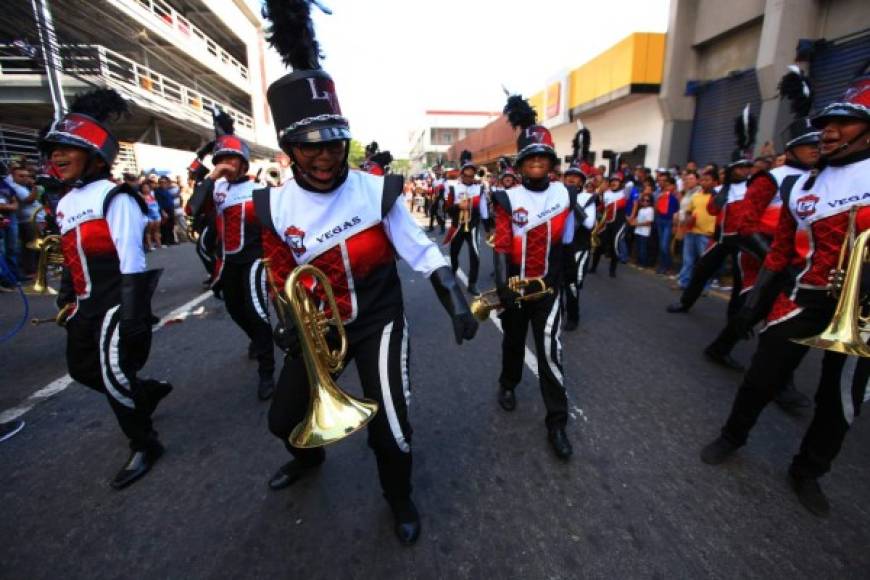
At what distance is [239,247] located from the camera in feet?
12.7

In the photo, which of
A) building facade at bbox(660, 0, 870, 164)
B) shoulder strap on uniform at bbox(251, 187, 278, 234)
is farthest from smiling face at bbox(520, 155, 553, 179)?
building facade at bbox(660, 0, 870, 164)

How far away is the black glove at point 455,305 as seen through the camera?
2102 mm

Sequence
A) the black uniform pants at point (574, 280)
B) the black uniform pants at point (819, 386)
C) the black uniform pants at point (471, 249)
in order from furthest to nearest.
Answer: the black uniform pants at point (471, 249) → the black uniform pants at point (574, 280) → the black uniform pants at point (819, 386)

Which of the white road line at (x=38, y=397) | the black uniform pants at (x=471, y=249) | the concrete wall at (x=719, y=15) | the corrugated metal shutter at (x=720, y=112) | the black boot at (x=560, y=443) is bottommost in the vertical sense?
the white road line at (x=38, y=397)

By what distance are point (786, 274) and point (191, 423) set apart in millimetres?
4261

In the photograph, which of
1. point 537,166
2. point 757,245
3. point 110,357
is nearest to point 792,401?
point 757,245

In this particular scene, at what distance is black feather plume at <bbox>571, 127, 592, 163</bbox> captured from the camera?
30.3 ft

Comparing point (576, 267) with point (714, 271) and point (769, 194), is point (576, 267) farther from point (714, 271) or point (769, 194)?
point (769, 194)

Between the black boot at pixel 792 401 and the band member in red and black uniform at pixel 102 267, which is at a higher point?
the band member in red and black uniform at pixel 102 267

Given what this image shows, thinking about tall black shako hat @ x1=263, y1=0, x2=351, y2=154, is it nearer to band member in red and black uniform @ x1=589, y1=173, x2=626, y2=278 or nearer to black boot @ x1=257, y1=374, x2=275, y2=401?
black boot @ x1=257, y1=374, x2=275, y2=401

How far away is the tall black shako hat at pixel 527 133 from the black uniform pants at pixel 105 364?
2.82 m

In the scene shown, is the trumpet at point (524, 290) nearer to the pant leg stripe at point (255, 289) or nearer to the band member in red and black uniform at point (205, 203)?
the pant leg stripe at point (255, 289)

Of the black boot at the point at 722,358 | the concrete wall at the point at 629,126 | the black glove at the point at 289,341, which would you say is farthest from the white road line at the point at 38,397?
the concrete wall at the point at 629,126

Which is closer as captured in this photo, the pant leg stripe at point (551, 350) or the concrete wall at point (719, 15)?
the pant leg stripe at point (551, 350)
